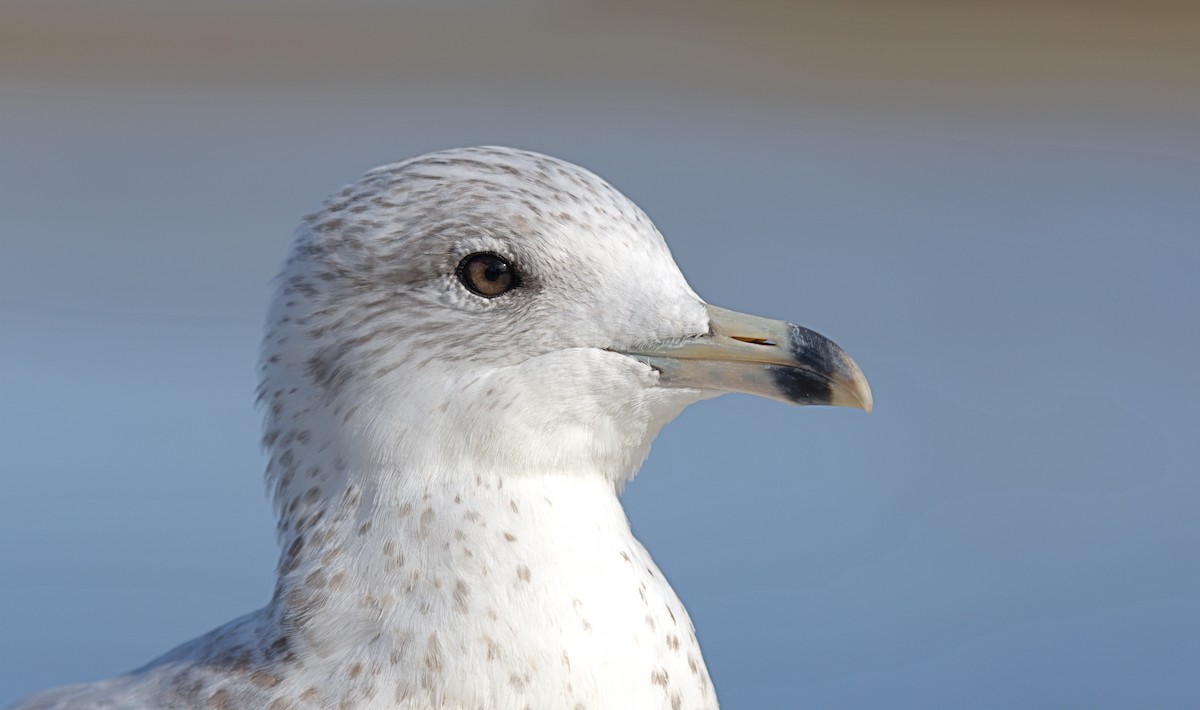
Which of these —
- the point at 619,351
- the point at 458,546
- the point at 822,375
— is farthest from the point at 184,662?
the point at 822,375

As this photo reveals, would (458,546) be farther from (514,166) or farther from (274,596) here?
(514,166)

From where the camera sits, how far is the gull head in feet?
5.14

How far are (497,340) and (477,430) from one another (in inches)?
4.0

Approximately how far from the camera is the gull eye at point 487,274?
5.24 ft

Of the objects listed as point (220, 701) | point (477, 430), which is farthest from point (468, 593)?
point (220, 701)

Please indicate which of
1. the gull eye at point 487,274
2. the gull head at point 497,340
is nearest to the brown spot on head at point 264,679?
the gull head at point 497,340

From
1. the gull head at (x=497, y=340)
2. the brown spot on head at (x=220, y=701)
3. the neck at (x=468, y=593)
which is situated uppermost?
the gull head at (x=497, y=340)

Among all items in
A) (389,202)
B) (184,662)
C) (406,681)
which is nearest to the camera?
(406,681)

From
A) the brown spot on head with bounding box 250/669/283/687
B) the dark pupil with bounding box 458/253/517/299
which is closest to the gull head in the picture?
the dark pupil with bounding box 458/253/517/299

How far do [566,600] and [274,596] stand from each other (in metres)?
0.36

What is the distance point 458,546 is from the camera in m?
1.55

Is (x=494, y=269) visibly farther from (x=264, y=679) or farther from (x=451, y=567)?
(x=264, y=679)

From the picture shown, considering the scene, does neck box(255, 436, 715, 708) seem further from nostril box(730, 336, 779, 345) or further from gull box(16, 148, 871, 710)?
nostril box(730, 336, 779, 345)

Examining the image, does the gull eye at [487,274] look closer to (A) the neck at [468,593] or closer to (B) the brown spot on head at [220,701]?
(A) the neck at [468,593]
